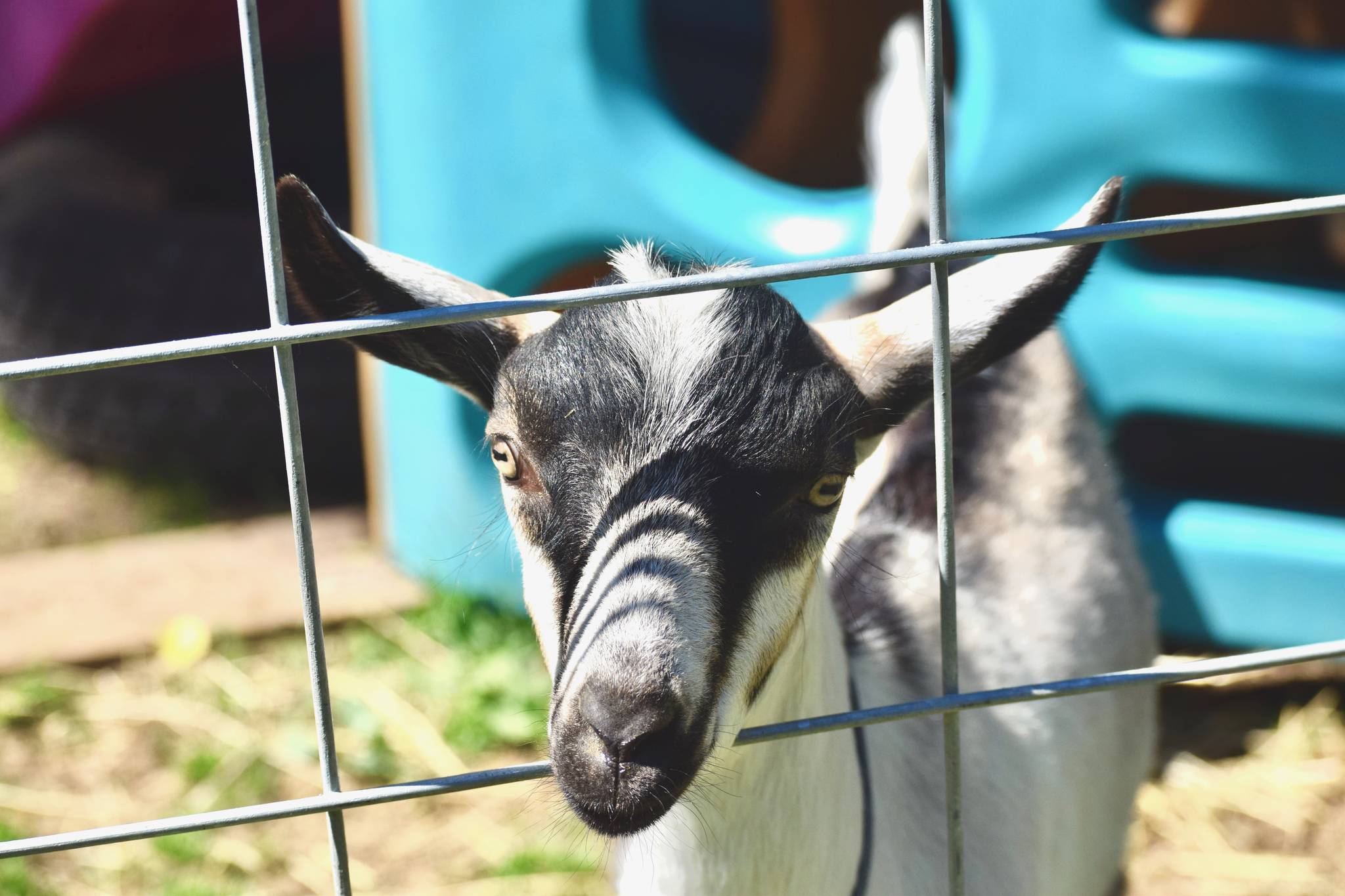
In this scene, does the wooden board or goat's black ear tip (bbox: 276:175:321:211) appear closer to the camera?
goat's black ear tip (bbox: 276:175:321:211)

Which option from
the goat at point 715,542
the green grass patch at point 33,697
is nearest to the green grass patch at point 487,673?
the green grass patch at point 33,697

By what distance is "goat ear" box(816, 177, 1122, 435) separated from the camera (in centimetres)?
152

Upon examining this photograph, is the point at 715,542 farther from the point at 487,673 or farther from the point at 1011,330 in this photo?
the point at 487,673

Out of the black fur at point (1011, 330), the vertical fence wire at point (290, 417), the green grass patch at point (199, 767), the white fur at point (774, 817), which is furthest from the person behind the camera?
the green grass patch at point (199, 767)

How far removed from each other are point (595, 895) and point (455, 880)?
12.6 inches

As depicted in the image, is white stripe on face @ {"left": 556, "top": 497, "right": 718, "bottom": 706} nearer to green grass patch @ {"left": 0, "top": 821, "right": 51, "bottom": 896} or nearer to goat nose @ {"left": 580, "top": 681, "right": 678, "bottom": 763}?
goat nose @ {"left": 580, "top": 681, "right": 678, "bottom": 763}

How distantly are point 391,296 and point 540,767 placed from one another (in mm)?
572

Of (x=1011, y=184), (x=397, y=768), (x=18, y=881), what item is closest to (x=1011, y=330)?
(x=1011, y=184)

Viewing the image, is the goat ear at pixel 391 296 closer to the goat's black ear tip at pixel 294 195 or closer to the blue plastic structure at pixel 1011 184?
the goat's black ear tip at pixel 294 195

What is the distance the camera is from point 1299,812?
298 centimetres

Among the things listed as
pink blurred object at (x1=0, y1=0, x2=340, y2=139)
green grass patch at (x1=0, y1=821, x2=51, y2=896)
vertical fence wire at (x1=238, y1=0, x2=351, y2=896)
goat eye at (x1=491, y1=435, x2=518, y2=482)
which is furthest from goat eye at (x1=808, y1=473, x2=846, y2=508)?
pink blurred object at (x1=0, y1=0, x2=340, y2=139)

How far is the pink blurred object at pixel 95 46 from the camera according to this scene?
4223 millimetres

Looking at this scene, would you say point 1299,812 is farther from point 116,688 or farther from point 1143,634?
point 116,688

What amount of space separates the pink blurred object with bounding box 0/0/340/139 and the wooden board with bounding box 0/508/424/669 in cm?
162
